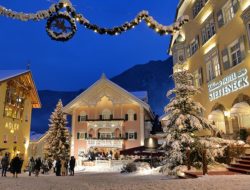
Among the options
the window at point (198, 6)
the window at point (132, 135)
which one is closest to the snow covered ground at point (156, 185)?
the window at point (198, 6)

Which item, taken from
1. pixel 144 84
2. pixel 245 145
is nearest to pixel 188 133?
pixel 245 145

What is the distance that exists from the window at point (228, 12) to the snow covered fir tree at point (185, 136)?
20.2 ft

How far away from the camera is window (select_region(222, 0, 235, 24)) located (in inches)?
711

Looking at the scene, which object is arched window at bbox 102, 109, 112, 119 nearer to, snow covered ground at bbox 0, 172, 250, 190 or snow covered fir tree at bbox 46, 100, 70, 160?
snow covered fir tree at bbox 46, 100, 70, 160

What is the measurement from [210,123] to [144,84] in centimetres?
12038

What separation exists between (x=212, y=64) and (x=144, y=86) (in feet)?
370

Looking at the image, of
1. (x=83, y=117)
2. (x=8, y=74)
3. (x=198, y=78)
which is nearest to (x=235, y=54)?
(x=198, y=78)

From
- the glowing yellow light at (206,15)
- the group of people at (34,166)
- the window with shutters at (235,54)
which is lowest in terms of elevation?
the group of people at (34,166)

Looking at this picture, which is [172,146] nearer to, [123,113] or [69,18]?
[69,18]

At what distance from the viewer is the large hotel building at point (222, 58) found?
52.6ft

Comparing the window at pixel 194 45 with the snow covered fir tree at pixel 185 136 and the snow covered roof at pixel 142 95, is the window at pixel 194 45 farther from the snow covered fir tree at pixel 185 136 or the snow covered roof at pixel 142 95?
the snow covered roof at pixel 142 95

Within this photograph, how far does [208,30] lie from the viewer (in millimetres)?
21953

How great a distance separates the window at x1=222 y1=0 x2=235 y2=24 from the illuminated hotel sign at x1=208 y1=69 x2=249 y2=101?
168 inches

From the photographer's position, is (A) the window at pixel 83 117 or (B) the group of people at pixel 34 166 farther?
(A) the window at pixel 83 117
